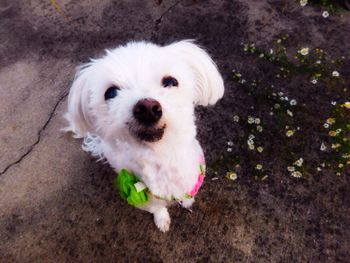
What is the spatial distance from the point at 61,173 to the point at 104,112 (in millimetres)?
1350

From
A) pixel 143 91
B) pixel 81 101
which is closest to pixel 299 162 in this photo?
pixel 143 91

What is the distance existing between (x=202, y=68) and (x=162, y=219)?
1.19 metres

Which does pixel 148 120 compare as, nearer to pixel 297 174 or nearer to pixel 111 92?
pixel 111 92

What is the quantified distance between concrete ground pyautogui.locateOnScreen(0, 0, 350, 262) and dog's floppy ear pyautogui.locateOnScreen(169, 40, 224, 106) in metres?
0.97

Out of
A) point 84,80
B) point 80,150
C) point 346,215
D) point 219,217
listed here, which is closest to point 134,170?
point 84,80

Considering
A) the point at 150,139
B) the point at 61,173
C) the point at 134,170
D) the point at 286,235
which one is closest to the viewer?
the point at 150,139

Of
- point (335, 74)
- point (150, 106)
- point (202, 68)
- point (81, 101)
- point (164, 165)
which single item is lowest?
point (335, 74)

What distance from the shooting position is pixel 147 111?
1481 millimetres

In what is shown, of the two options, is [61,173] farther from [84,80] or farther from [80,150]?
[84,80]

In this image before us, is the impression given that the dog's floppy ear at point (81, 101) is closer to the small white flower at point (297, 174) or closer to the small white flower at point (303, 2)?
the small white flower at point (297, 174)

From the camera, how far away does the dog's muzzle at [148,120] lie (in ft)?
4.85

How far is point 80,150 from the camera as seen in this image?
117 inches

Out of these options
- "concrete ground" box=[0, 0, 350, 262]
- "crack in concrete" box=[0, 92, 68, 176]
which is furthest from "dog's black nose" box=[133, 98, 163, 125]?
"crack in concrete" box=[0, 92, 68, 176]

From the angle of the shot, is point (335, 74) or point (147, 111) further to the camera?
point (335, 74)
